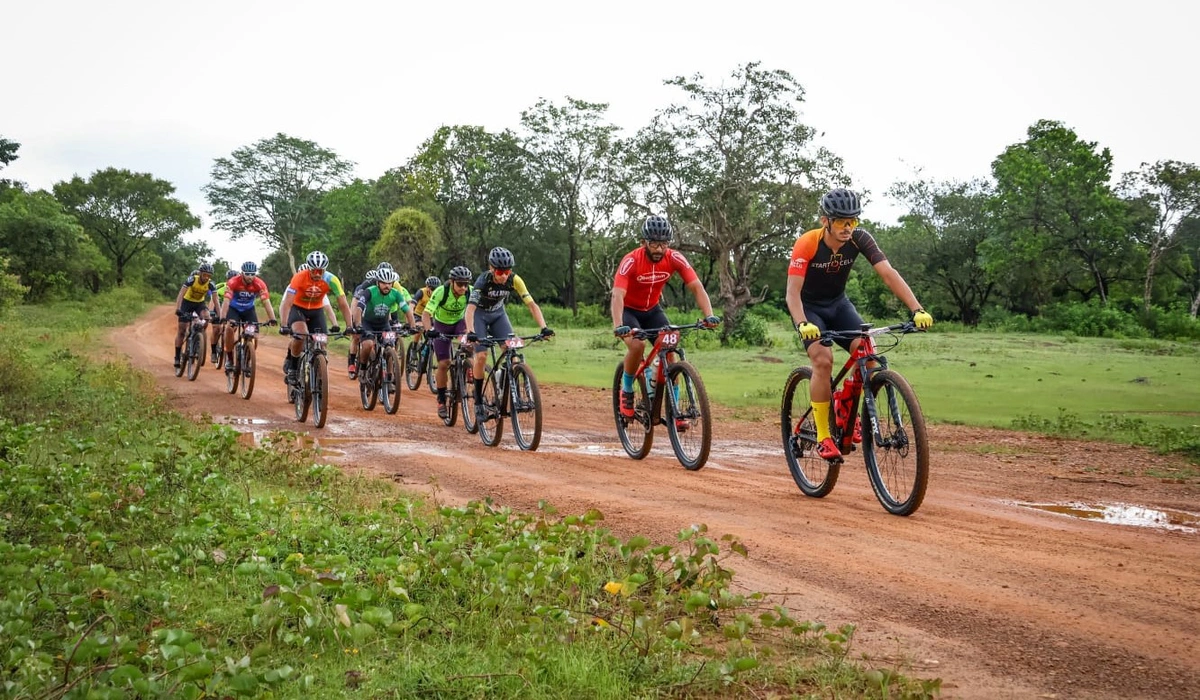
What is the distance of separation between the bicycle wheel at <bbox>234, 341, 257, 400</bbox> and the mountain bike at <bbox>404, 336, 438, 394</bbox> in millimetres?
3249

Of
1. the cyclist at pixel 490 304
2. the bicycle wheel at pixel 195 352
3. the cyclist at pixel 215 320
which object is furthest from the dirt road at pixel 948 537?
the bicycle wheel at pixel 195 352

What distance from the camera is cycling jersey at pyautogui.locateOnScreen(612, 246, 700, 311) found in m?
10.3

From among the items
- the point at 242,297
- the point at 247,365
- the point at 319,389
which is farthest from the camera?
the point at 242,297

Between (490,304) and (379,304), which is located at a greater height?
(490,304)

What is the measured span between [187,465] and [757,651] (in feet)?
17.6

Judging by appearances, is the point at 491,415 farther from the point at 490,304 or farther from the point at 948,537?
the point at 948,537

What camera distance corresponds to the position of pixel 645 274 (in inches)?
407

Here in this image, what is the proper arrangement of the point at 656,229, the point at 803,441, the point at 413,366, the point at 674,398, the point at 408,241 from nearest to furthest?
the point at 803,441, the point at 656,229, the point at 674,398, the point at 413,366, the point at 408,241

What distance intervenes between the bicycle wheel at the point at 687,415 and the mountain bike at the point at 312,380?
596cm

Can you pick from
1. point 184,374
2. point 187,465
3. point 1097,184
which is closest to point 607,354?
point 184,374

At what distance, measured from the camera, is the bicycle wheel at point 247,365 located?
1756 cm

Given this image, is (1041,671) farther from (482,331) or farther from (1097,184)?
(1097,184)

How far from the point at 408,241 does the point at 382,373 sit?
4049 cm

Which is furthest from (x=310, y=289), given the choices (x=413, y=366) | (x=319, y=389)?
(x=413, y=366)
